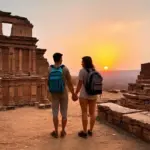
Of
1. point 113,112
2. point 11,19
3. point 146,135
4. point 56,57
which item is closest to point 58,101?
point 56,57

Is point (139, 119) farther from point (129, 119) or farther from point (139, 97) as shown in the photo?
point (139, 97)

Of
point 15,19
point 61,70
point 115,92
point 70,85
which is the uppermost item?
point 15,19

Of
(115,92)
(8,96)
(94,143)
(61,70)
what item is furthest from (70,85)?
(115,92)

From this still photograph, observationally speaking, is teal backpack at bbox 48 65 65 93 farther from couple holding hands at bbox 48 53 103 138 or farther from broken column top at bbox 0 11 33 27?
broken column top at bbox 0 11 33 27

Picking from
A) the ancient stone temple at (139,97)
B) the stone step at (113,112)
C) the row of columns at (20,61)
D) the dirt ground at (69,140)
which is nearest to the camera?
the dirt ground at (69,140)

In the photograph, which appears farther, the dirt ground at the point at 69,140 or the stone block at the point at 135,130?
the stone block at the point at 135,130

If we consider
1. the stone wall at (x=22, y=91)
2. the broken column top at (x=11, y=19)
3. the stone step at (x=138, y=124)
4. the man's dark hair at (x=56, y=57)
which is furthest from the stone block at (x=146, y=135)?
the broken column top at (x=11, y=19)

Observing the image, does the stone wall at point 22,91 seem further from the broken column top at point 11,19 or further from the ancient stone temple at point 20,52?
the broken column top at point 11,19

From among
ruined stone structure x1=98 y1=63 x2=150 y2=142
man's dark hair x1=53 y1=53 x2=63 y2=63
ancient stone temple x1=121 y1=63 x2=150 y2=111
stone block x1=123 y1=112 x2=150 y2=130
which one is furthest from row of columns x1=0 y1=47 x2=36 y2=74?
stone block x1=123 y1=112 x2=150 y2=130

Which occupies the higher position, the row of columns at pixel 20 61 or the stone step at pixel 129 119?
the row of columns at pixel 20 61

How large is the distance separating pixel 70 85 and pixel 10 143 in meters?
1.99

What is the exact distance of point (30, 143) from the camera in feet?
15.3

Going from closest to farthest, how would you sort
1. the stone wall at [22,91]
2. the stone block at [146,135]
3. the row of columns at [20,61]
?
the stone block at [146,135]
the stone wall at [22,91]
the row of columns at [20,61]

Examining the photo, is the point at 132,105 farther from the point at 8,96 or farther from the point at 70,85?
the point at 8,96
